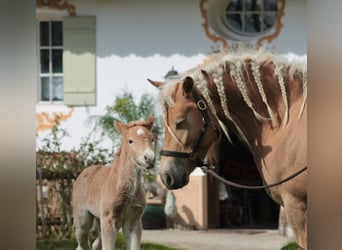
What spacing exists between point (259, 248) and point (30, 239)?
5450mm

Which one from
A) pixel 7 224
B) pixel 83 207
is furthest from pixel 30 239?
A: pixel 83 207

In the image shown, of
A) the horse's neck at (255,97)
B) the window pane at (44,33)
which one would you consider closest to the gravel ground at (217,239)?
the window pane at (44,33)

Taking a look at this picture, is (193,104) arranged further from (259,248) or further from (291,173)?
(259,248)

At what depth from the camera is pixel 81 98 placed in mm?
7676

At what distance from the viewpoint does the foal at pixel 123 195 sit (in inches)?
159

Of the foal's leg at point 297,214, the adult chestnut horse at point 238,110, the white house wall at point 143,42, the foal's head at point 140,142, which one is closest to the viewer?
the foal's leg at point 297,214

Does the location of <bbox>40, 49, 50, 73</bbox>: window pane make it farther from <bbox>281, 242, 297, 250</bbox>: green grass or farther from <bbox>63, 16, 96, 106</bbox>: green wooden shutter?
<bbox>281, 242, 297, 250</bbox>: green grass

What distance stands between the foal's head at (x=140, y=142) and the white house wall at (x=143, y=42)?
3.22 meters

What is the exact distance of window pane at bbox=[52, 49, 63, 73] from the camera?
8016 millimetres

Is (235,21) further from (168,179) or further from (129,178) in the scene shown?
(168,179)

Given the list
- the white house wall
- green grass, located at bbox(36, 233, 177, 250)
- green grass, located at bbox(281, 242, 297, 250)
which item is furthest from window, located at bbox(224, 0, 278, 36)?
green grass, located at bbox(36, 233, 177, 250)

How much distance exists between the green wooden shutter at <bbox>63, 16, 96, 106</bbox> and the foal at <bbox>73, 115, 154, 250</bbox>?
Answer: 3.35 metres

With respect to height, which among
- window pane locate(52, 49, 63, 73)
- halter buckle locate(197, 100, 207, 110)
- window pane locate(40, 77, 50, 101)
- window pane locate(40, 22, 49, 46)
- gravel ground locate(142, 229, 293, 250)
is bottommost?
gravel ground locate(142, 229, 293, 250)

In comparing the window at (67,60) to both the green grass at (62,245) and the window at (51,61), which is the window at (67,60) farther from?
the green grass at (62,245)
